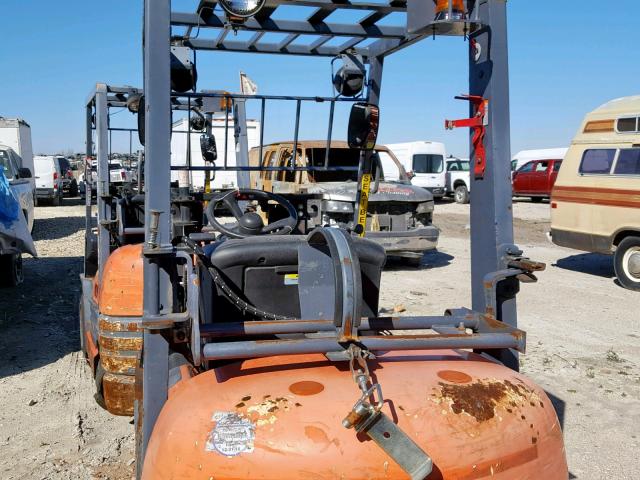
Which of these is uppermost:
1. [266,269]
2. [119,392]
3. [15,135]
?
[15,135]

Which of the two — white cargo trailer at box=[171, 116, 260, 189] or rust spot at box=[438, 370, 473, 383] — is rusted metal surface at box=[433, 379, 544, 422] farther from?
white cargo trailer at box=[171, 116, 260, 189]

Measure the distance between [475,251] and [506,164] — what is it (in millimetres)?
435

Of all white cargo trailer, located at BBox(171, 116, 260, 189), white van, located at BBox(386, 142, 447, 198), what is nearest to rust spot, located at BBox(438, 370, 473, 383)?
white cargo trailer, located at BBox(171, 116, 260, 189)

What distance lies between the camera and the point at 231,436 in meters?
1.91

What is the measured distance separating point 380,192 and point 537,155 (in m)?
21.7

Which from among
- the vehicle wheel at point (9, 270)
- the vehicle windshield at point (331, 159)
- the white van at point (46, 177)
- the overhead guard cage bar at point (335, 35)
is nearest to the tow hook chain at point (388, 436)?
the overhead guard cage bar at point (335, 35)

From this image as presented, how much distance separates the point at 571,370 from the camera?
5.96 metres

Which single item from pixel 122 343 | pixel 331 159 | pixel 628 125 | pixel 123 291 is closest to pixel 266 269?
pixel 123 291

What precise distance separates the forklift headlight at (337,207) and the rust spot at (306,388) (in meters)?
7.55

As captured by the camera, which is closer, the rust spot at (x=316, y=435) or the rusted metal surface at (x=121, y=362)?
the rust spot at (x=316, y=435)

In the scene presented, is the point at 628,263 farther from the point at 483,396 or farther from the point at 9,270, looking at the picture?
the point at 9,270

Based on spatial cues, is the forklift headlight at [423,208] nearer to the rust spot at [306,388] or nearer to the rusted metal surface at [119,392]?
the rusted metal surface at [119,392]

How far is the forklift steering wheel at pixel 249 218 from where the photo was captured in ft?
12.0

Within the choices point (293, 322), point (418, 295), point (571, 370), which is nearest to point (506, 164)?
point (293, 322)
